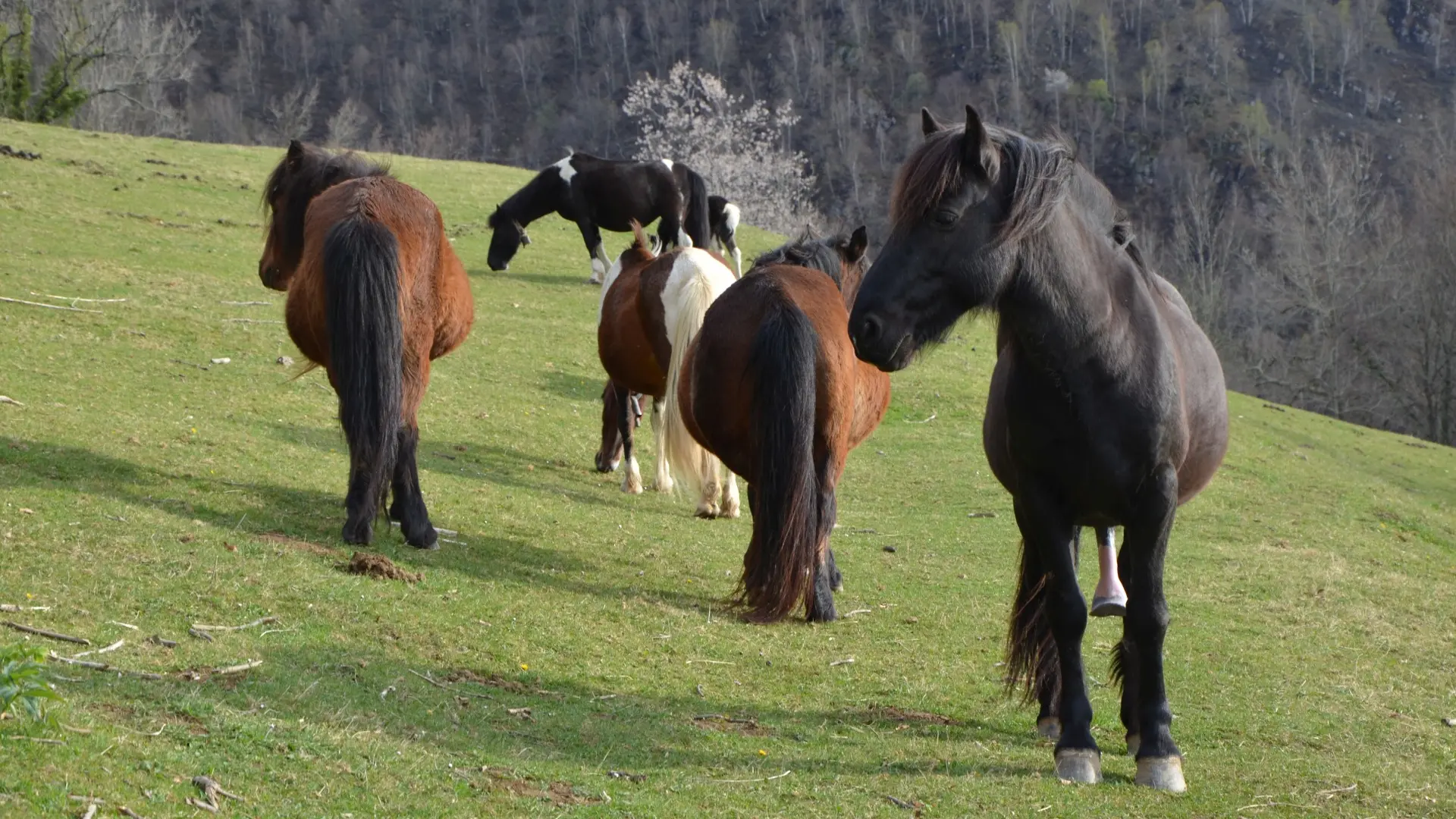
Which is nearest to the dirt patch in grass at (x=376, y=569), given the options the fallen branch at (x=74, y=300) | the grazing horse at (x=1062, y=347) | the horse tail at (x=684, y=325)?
the horse tail at (x=684, y=325)

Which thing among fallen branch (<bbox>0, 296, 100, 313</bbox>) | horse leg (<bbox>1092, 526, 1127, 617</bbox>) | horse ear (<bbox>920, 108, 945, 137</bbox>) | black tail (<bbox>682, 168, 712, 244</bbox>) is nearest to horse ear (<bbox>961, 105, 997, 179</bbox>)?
horse ear (<bbox>920, 108, 945, 137</bbox>)

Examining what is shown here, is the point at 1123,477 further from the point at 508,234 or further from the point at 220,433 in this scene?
the point at 508,234

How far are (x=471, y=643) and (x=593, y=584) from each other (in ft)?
5.66

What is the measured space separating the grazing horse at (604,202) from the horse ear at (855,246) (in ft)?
42.9

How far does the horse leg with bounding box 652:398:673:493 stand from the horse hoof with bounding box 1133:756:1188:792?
599cm

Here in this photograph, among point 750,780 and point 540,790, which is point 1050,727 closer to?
point 750,780

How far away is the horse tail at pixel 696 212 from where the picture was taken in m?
22.0

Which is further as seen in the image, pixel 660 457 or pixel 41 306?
pixel 41 306

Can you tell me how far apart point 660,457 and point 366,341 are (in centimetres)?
442

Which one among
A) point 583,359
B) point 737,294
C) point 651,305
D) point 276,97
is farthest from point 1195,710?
point 276,97

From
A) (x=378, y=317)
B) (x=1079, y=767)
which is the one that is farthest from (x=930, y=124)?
(x=378, y=317)

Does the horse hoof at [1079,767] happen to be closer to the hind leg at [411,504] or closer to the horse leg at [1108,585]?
the horse leg at [1108,585]

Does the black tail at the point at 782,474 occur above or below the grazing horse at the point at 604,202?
below

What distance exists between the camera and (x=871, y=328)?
4.20 meters
